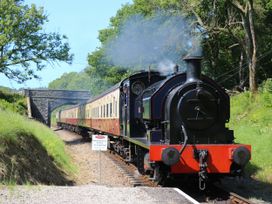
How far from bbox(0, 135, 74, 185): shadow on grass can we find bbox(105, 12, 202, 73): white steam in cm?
442

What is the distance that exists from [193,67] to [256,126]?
34.4ft

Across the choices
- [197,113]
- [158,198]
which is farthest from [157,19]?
[158,198]

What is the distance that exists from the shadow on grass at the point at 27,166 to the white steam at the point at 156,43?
4417 millimetres

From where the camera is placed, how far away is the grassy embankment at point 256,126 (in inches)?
580

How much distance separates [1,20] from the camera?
28719 mm

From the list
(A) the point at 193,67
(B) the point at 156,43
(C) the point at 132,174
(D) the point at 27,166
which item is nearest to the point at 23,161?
(D) the point at 27,166

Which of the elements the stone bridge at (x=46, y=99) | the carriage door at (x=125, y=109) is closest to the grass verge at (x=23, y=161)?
the carriage door at (x=125, y=109)

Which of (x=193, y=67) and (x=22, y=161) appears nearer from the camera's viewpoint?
(x=193, y=67)

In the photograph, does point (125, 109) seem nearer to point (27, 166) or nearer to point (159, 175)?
point (159, 175)

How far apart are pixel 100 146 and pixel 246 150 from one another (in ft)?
14.5

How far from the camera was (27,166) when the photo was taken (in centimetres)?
1159

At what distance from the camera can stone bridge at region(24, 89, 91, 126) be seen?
62719 mm

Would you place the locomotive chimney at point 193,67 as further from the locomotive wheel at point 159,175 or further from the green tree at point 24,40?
the green tree at point 24,40

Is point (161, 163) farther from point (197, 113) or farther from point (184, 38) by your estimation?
point (184, 38)
